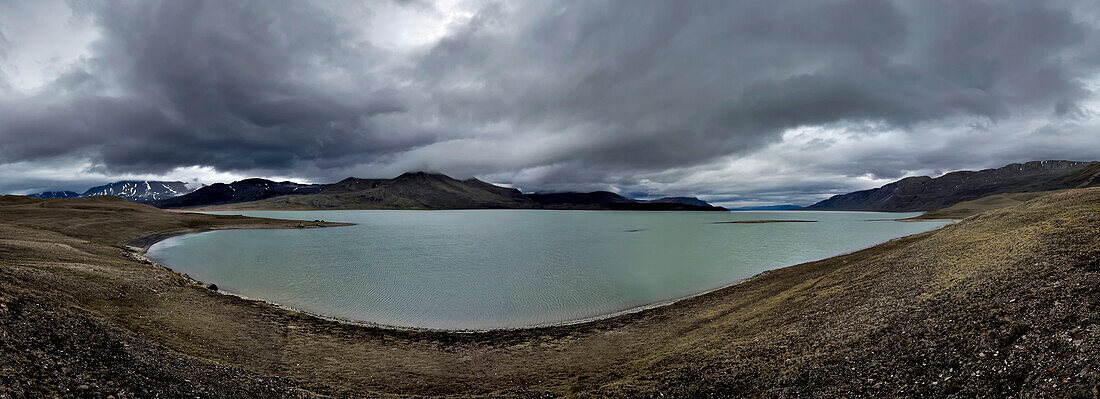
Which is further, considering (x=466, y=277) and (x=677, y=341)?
(x=466, y=277)

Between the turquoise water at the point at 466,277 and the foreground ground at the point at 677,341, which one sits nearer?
the foreground ground at the point at 677,341

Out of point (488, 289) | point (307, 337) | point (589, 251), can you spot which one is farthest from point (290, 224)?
point (307, 337)

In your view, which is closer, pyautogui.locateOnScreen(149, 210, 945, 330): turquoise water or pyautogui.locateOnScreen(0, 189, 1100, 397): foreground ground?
pyautogui.locateOnScreen(0, 189, 1100, 397): foreground ground

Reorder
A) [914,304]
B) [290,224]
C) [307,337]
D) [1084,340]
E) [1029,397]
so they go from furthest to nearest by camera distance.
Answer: [290,224] → [307,337] → [914,304] → [1084,340] → [1029,397]

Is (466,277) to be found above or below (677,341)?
below

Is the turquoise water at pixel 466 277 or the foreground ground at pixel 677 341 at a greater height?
the foreground ground at pixel 677 341

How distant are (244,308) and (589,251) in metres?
48.7

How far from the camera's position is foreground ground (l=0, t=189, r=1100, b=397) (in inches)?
401

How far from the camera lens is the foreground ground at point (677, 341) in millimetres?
10188

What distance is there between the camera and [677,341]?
18.1 meters

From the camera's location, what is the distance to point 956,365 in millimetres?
10289

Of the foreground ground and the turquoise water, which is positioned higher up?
the foreground ground

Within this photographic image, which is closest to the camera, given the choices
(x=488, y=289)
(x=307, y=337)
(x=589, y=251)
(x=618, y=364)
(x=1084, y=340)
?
(x=1084, y=340)

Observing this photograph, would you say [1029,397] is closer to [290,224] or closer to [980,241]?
[980,241]
